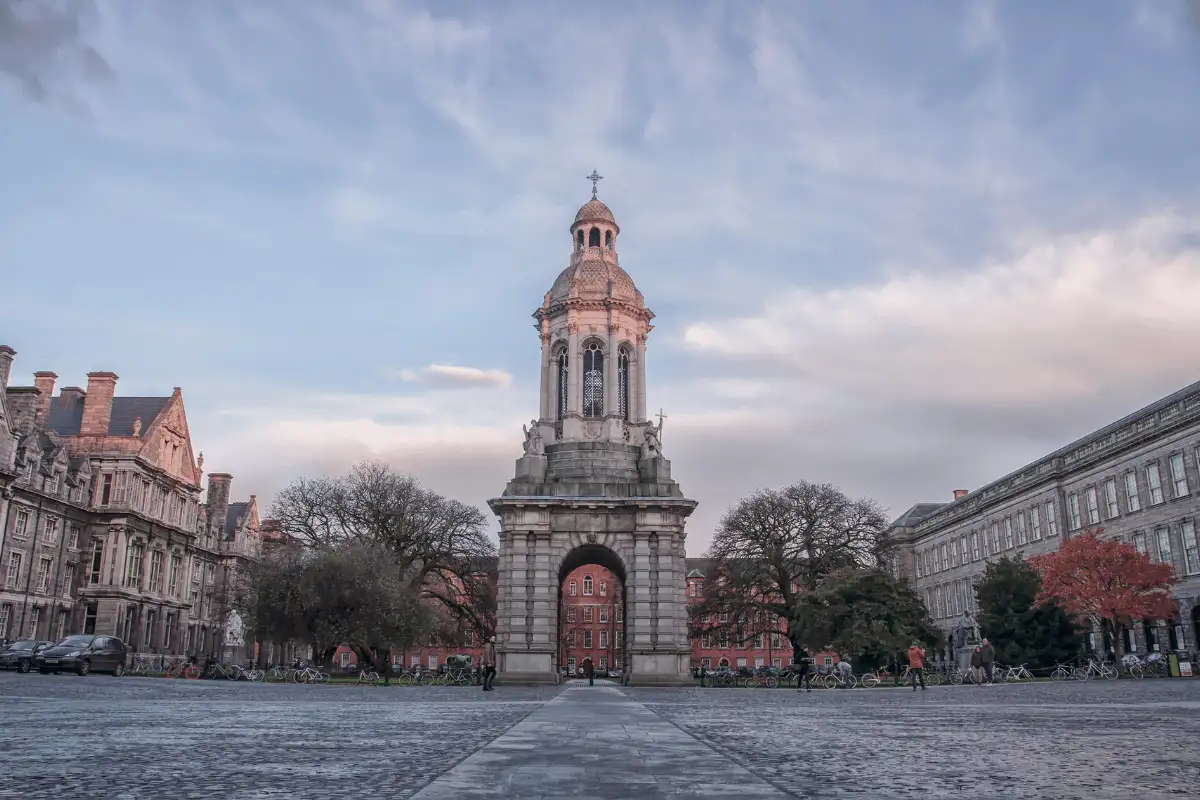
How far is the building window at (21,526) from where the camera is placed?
190 ft

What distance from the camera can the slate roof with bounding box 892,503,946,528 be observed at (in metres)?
97.3

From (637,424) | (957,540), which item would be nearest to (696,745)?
(637,424)

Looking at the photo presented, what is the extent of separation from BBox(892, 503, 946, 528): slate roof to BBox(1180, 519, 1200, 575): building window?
45.8m

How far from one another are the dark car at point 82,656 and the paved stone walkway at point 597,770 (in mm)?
35263

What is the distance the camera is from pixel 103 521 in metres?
67.2

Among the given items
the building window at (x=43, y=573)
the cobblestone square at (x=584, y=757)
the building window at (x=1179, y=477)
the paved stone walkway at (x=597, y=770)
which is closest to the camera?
the paved stone walkway at (x=597, y=770)

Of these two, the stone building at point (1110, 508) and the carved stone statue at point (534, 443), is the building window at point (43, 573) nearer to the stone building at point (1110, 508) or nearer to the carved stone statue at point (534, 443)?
the carved stone statue at point (534, 443)

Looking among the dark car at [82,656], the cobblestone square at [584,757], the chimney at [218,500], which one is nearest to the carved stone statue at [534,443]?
the dark car at [82,656]

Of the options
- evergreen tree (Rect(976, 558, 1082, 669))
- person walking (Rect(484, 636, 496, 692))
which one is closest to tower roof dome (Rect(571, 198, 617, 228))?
person walking (Rect(484, 636, 496, 692))

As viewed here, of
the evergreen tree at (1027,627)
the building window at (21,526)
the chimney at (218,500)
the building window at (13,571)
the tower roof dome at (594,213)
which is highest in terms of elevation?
the tower roof dome at (594,213)

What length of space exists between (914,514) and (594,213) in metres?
64.5

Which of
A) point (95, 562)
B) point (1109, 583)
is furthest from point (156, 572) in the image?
point (1109, 583)

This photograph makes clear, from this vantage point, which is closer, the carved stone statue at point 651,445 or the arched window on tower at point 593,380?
the carved stone statue at point 651,445

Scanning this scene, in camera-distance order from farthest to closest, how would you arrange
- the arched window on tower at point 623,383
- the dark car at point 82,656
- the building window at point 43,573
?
the building window at point 43,573, the arched window on tower at point 623,383, the dark car at point 82,656
